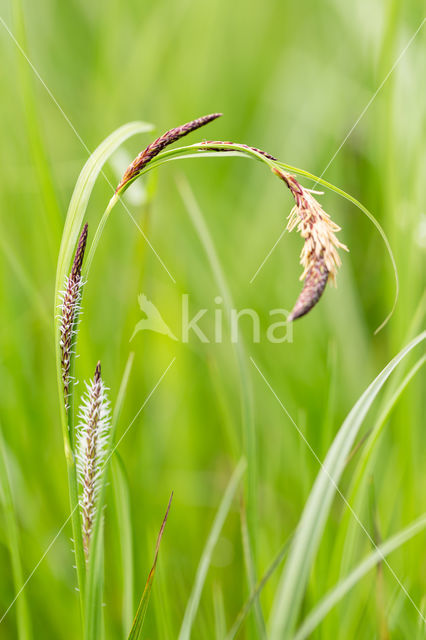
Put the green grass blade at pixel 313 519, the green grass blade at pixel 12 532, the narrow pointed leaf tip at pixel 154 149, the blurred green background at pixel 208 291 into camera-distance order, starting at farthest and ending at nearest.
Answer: the blurred green background at pixel 208 291 → the green grass blade at pixel 12 532 → the green grass blade at pixel 313 519 → the narrow pointed leaf tip at pixel 154 149

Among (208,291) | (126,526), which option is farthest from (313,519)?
(208,291)

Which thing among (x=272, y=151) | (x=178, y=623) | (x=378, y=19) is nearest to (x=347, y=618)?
(x=178, y=623)

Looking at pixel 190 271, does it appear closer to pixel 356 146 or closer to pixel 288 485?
pixel 288 485

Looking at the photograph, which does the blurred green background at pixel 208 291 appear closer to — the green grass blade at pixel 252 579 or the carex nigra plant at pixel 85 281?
the green grass blade at pixel 252 579

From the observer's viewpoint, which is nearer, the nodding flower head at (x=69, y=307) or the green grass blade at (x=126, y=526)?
the nodding flower head at (x=69, y=307)

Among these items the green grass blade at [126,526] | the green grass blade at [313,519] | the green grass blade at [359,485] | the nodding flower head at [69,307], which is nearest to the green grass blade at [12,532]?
the green grass blade at [126,526]

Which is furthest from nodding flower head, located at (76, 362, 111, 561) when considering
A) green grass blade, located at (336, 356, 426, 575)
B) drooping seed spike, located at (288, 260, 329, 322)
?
green grass blade, located at (336, 356, 426, 575)

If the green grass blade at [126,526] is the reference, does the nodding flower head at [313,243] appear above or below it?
above
